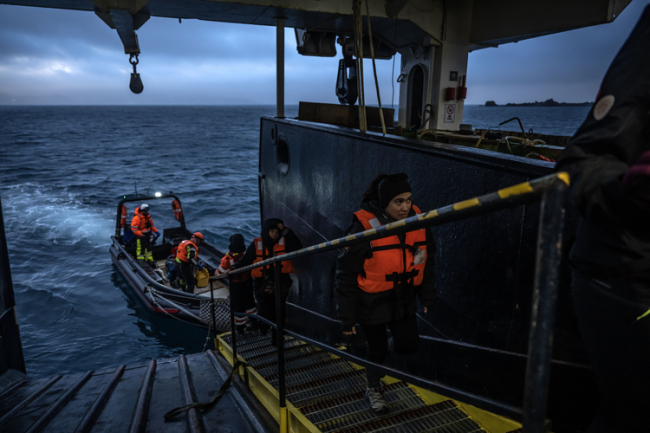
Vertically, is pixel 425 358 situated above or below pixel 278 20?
below

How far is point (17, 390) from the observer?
3.77 m

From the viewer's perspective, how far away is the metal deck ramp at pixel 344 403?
2320 millimetres

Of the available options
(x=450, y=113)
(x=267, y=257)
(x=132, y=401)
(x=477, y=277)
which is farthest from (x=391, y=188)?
(x=450, y=113)

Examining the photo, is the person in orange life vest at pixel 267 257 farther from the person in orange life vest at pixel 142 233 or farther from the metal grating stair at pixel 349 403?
the person in orange life vest at pixel 142 233

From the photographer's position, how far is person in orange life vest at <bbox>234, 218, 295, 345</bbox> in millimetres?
4945

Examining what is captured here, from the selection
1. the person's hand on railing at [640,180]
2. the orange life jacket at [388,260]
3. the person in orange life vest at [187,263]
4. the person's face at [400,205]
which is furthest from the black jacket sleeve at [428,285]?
the person in orange life vest at [187,263]

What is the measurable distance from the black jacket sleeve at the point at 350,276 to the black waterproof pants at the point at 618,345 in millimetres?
1173

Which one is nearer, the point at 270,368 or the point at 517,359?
the point at 517,359

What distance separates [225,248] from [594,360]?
18.7 meters

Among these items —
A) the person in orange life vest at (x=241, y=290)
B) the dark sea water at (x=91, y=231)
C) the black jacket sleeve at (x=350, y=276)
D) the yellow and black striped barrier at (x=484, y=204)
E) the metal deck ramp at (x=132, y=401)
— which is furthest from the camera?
the dark sea water at (x=91, y=231)

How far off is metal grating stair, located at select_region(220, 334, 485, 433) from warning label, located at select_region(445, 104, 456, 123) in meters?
5.92

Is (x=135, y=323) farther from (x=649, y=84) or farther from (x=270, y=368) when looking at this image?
(x=649, y=84)

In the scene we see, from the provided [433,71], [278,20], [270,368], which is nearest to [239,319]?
[270,368]

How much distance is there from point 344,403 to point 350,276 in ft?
3.18
